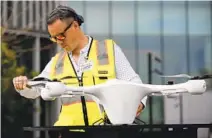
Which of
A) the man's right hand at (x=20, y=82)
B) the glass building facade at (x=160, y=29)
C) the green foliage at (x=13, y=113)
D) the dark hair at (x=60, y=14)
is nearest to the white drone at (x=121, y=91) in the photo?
the man's right hand at (x=20, y=82)

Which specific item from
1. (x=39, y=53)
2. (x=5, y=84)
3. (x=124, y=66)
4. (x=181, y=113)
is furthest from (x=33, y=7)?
(x=124, y=66)

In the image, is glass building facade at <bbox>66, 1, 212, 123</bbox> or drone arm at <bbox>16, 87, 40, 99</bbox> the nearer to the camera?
drone arm at <bbox>16, 87, 40, 99</bbox>

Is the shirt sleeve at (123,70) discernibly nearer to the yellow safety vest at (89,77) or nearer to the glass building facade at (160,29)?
the yellow safety vest at (89,77)

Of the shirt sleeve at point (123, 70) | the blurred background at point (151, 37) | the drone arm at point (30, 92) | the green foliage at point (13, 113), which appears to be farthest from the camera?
the blurred background at point (151, 37)

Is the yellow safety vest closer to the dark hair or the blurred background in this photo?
the dark hair

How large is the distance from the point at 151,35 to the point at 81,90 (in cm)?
2945

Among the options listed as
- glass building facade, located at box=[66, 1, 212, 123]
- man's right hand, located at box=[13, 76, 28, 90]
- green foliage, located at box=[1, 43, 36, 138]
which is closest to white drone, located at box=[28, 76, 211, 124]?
man's right hand, located at box=[13, 76, 28, 90]

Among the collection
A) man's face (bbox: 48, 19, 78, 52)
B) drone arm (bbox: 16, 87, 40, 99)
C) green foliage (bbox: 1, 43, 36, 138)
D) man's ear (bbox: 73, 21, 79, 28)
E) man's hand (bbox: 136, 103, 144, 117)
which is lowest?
green foliage (bbox: 1, 43, 36, 138)

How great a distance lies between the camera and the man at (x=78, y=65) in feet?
8.48

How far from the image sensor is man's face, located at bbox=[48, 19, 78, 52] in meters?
2.57

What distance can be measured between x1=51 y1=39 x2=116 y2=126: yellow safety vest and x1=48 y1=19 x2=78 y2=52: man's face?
101 mm

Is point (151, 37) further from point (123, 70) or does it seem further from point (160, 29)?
point (123, 70)

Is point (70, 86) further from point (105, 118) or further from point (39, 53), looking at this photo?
point (39, 53)

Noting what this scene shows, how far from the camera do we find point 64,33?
259 cm
